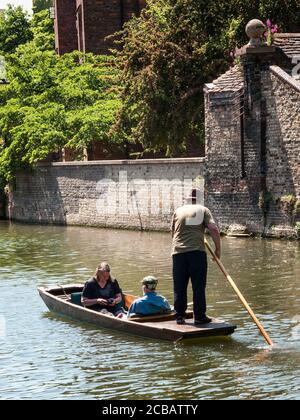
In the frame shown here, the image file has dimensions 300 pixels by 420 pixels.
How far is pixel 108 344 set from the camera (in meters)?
13.9

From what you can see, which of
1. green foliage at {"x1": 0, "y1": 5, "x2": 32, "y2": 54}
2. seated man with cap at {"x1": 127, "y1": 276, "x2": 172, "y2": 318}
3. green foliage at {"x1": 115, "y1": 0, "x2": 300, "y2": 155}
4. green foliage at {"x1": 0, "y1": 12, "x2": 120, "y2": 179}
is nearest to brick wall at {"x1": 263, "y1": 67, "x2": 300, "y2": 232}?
green foliage at {"x1": 115, "y1": 0, "x2": 300, "y2": 155}

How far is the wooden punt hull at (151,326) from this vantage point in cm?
1342

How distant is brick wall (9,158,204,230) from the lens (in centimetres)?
3038

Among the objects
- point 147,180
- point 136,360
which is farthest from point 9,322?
point 147,180

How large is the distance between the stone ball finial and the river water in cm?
628

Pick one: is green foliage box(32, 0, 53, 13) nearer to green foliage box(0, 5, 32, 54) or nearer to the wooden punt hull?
green foliage box(0, 5, 32, 54)

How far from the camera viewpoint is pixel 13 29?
58531mm

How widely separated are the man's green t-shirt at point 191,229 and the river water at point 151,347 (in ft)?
4.24

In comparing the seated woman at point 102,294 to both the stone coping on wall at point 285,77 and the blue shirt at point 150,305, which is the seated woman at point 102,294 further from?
the stone coping on wall at point 285,77

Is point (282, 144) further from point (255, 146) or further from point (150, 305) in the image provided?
point (150, 305)

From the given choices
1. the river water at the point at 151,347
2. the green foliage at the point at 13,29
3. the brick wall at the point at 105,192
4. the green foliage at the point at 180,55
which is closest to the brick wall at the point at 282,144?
the brick wall at the point at 105,192

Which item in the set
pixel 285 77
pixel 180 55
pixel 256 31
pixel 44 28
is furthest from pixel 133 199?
pixel 44 28

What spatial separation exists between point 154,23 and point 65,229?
7.37 metres
